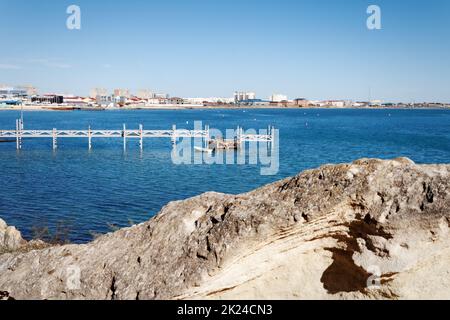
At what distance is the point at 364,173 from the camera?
761 centimetres

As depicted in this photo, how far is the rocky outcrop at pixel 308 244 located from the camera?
23.2 feet

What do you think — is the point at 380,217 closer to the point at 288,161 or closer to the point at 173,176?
the point at 173,176

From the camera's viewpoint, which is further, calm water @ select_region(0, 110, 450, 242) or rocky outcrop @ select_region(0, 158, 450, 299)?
calm water @ select_region(0, 110, 450, 242)

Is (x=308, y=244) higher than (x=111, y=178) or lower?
higher

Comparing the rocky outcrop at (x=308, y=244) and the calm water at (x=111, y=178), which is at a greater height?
the rocky outcrop at (x=308, y=244)

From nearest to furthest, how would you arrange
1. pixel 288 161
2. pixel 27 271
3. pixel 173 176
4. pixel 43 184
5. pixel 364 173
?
pixel 364 173, pixel 27 271, pixel 43 184, pixel 173 176, pixel 288 161

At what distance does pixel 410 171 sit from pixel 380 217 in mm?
893

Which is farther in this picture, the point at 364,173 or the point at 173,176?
the point at 173,176

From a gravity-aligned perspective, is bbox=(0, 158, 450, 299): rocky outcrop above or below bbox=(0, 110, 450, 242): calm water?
above

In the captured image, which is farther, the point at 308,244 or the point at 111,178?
the point at 111,178

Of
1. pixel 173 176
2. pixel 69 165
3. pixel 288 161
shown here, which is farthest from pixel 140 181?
pixel 288 161

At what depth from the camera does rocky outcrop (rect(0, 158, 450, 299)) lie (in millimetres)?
7074

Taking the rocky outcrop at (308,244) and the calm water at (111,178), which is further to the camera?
the calm water at (111,178)

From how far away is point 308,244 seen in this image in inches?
306
